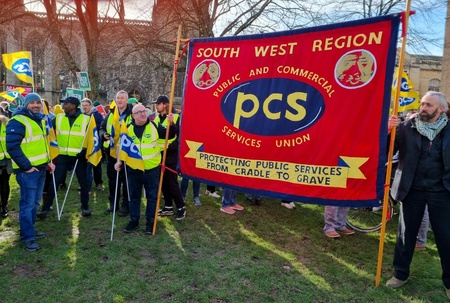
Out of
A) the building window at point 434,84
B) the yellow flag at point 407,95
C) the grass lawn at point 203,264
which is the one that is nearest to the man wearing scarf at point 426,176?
the grass lawn at point 203,264

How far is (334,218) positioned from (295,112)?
2130 millimetres

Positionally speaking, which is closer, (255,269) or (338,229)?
(255,269)

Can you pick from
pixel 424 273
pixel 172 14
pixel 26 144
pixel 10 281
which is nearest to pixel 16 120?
pixel 26 144

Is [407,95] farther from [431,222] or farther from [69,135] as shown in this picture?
[69,135]

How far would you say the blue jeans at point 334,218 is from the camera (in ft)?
18.0

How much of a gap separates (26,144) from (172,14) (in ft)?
36.3

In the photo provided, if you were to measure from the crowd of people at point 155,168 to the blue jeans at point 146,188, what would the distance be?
0.01 meters

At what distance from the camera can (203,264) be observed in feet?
14.2

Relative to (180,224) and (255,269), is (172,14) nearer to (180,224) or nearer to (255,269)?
(180,224)

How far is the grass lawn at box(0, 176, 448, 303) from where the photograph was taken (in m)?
3.67

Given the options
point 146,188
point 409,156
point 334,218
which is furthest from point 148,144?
point 409,156

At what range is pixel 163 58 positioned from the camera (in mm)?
16328

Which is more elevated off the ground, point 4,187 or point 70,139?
point 70,139

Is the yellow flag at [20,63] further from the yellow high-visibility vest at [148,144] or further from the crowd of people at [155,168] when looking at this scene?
the yellow high-visibility vest at [148,144]
